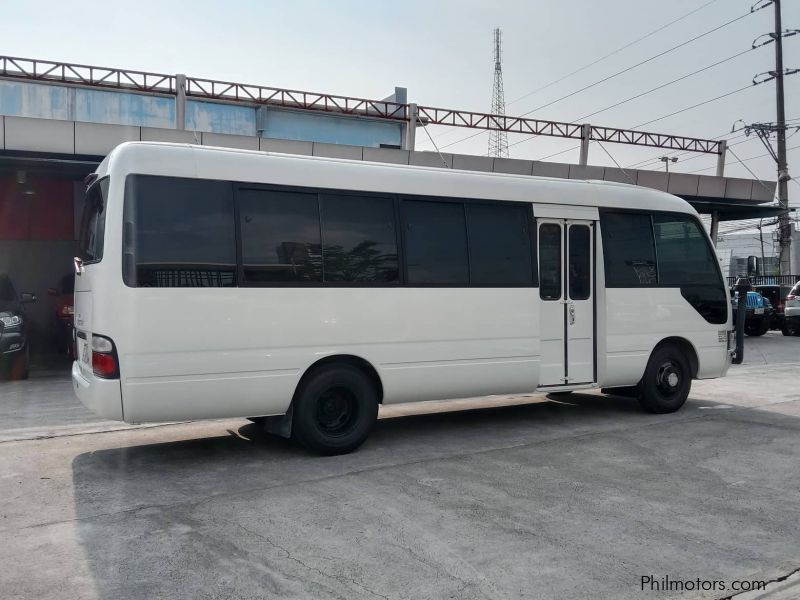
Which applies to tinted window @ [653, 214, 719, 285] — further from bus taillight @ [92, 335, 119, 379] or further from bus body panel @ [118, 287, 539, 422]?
bus taillight @ [92, 335, 119, 379]

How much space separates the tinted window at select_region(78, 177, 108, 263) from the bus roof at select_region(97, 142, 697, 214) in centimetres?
17

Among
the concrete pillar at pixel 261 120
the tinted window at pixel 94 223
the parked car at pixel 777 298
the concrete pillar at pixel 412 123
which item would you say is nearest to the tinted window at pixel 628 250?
the tinted window at pixel 94 223

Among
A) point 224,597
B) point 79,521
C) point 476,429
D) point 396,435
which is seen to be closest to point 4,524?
point 79,521

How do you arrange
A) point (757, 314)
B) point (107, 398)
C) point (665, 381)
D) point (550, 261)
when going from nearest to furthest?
point (107, 398)
point (550, 261)
point (665, 381)
point (757, 314)

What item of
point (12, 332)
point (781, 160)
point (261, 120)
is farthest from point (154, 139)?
point (781, 160)

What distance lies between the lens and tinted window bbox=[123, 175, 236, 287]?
6113 millimetres

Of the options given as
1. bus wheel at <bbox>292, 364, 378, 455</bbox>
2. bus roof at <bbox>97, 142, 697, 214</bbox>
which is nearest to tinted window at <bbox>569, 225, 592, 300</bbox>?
bus roof at <bbox>97, 142, 697, 214</bbox>

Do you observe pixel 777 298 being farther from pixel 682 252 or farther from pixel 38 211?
pixel 38 211

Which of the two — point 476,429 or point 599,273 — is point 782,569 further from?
point 599,273

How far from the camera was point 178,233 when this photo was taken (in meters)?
6.29

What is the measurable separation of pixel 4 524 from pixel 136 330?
5.65 feet

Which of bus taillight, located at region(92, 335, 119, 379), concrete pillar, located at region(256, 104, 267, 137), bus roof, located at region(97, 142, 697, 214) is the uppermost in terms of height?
concrete pillar, located at region(256, 104, 267, 137)

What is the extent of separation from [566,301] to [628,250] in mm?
1163

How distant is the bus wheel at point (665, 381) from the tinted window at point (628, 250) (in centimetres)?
97
